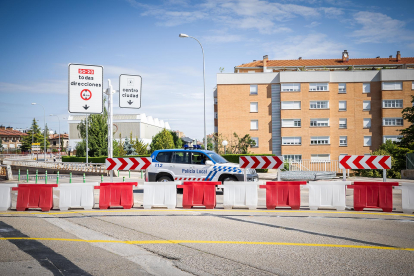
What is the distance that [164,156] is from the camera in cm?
1521

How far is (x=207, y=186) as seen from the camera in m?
11.2

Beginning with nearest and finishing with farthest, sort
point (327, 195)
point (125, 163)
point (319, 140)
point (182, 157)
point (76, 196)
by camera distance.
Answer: point (327, 195), point (76, 196), point (125, 163), point (182, 157), point (319, 140)

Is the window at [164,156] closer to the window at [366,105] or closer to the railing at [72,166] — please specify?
the railing at [72,166]

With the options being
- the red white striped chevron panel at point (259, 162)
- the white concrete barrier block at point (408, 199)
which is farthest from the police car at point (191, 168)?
the white concrete barrier block at point (408, 199)

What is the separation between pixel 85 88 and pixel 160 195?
7.10 metres

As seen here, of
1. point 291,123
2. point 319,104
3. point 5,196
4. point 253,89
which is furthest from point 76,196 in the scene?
point 319,104

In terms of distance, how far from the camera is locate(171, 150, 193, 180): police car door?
14.8 metres

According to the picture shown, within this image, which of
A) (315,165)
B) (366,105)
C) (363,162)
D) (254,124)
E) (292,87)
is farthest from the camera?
(254,124)

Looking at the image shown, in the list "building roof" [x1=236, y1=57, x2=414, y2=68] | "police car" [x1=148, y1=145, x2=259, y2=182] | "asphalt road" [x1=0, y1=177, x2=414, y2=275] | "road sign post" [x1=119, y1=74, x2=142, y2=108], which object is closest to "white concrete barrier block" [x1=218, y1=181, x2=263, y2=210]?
"asphalt road" [x1=0, y1=177, x2=414, y2=275]

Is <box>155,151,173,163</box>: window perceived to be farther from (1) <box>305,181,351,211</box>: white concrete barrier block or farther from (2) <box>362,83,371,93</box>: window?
(2) <box>362,83,371,93</box>: window

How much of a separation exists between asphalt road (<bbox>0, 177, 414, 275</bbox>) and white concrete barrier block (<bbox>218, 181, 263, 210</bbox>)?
0.93 meters

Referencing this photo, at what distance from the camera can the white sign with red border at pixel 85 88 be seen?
15422 millimetres

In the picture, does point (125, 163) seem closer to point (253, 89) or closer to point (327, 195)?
point (327, 195)

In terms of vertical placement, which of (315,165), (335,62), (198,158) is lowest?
(315,165)
